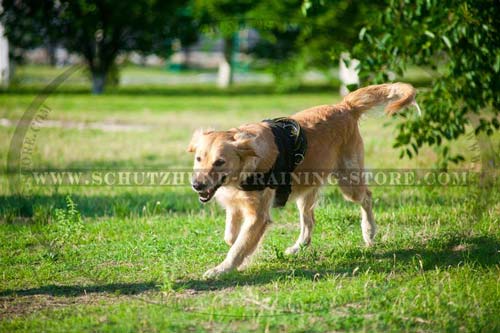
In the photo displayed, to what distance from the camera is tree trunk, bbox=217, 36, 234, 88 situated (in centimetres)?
2677

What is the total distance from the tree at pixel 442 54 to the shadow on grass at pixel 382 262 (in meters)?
2.22

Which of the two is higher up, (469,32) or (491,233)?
(469,32)

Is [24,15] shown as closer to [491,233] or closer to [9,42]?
[9,42]

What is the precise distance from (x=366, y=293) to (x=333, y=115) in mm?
2073

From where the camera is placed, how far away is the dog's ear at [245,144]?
5.26 m

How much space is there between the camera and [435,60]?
323 inches

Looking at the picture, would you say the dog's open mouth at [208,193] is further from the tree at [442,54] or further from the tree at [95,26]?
the tree at [95,26]

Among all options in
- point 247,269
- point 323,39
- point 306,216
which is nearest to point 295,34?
point 323,39

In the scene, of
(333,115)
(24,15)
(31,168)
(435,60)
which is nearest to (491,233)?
(333,115)

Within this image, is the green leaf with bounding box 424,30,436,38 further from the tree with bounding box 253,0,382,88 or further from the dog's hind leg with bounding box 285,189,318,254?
the tree with bounding box 253,0,382,88

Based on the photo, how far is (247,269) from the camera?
5441 mm

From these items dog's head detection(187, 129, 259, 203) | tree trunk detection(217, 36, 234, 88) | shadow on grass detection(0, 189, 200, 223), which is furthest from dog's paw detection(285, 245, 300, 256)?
tree trunk detection(217, 36, 234, 88)

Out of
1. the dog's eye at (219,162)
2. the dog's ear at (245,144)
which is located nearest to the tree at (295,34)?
the dog's ear at (245,144)

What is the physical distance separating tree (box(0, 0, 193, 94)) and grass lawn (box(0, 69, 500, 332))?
41.3ft
